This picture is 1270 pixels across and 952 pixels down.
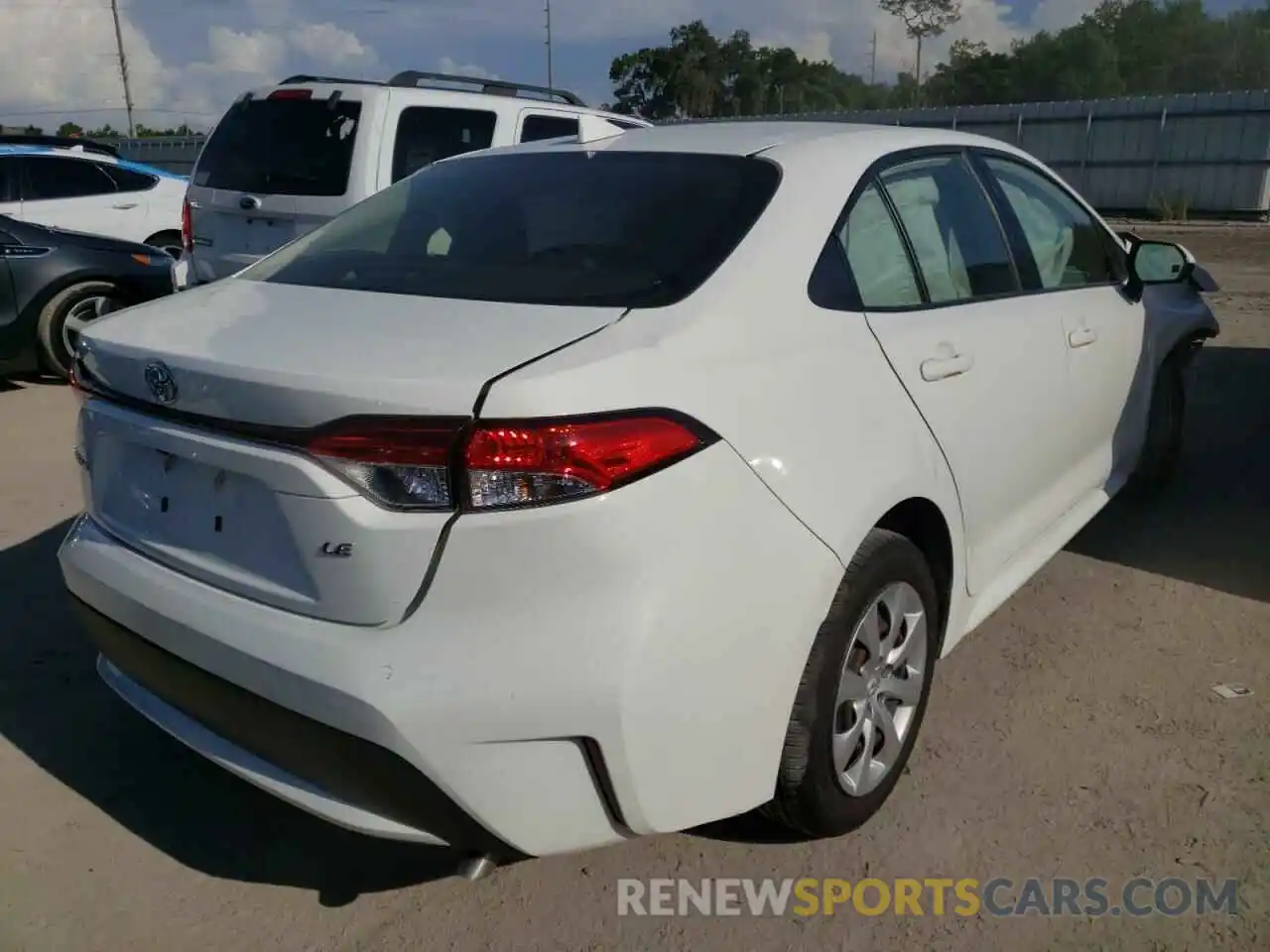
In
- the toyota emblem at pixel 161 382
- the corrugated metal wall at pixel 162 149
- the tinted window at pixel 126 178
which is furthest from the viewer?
the corrugated metal wall at pixel 162 149

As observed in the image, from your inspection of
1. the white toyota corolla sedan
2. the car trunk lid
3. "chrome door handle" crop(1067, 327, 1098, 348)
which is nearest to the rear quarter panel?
the white toyota corolla sedan

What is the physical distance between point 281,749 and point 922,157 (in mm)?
2294

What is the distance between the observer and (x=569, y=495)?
1.89 metres

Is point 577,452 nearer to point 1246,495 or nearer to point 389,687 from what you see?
point 389,687

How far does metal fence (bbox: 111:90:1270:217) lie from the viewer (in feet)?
73.4

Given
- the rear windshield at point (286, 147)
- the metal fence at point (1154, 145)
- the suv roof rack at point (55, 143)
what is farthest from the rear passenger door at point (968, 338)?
the metal fence at point (1154, 145)

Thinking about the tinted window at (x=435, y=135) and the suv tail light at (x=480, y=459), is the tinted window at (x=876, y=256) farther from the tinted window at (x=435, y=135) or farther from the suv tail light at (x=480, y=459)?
the tinted window at (x=435, y=135)

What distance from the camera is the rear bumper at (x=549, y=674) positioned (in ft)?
6.21

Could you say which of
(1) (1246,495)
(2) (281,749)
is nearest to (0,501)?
(2) (281,749)

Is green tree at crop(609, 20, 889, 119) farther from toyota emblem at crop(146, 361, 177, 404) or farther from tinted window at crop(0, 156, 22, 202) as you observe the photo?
toyota emblem at crop(146, 361, 177, 404)

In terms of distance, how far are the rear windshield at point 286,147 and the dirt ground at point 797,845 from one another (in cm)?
345

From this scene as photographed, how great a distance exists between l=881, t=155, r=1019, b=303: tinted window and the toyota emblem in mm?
1819

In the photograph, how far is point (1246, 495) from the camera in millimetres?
5020

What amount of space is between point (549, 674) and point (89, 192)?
10360mm
